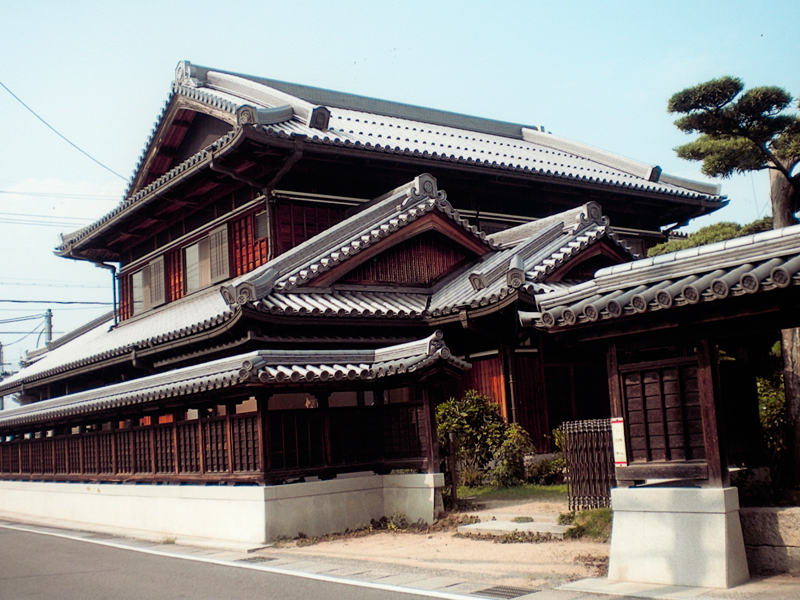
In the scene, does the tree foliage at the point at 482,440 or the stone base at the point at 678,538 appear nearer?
the stone base at the point at 678,538

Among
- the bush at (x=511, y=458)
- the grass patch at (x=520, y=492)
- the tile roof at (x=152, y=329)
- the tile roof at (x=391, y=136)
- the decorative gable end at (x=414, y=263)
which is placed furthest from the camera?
the tile roof at (x=391, y=136)

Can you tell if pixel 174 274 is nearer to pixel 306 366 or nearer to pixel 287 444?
pixel 287 444

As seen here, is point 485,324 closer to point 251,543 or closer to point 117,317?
point 251,543

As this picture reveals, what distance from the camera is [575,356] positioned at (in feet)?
63.2

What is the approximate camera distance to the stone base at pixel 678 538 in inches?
332

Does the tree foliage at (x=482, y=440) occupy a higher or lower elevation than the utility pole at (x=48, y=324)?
lower

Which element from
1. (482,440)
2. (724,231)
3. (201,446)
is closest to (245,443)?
(201,446)

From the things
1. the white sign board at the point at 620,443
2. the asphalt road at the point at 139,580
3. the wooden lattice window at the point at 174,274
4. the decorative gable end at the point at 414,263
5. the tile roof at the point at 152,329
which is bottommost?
the asphalt road at the point at 139,580

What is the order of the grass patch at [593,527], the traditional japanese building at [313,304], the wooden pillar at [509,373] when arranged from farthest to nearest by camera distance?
the wooden pillar at [509,373] < the traditional japanese building at [313,304] < the grass patch at [593,527]

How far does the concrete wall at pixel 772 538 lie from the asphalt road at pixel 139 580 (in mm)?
3648

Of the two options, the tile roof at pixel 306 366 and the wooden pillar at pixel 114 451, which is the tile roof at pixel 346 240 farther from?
the wooden pillar at pixel 114 451

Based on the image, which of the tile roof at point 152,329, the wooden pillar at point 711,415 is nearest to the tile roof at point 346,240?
the tile roof at point 152,329

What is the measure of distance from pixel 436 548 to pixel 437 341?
11.1 feet

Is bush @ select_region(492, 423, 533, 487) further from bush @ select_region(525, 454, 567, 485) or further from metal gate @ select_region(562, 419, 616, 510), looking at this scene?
metal gate @ select_region(562, 419, 616, 510)
